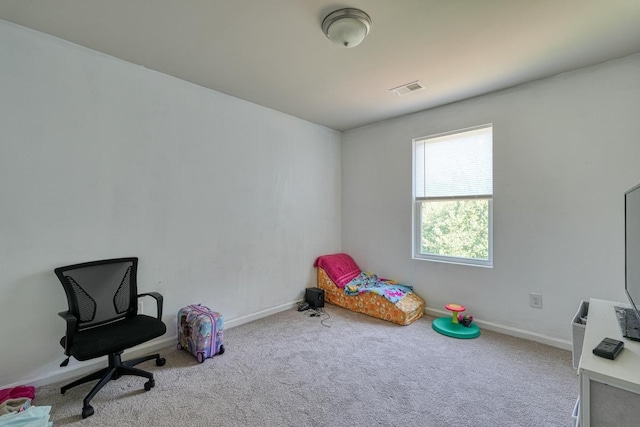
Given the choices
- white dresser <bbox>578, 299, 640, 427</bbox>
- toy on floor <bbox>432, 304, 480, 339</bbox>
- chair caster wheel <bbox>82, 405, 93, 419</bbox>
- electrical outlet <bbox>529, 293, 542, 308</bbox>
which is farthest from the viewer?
toy on floor <bbox>432, 304, 480, 339</bbox>

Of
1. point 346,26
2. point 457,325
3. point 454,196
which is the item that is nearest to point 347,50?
point 346,26

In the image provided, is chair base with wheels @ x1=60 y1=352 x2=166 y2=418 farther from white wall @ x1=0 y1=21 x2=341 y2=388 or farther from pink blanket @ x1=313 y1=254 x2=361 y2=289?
pink blanket @ x1=313 y1=254 x2=361 y2=289

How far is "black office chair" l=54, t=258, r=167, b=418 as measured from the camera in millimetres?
1775

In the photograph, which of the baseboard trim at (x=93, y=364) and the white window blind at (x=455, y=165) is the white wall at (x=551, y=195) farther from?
the baseboard trim at (x=93, y=364)

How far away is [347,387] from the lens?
2.02 meters

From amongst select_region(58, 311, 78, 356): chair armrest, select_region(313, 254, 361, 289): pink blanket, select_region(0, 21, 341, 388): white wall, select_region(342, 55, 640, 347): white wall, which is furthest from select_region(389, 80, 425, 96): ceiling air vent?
select_region(58, 311, 78, 356): chair armrest

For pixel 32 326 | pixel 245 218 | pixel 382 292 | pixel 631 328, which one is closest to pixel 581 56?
pixel 631 328

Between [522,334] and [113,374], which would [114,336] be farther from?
[522,334]

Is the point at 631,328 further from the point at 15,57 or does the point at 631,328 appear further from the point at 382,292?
the point at 15,57

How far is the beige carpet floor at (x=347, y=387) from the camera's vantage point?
1.72 m

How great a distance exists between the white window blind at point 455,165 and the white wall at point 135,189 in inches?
59.6

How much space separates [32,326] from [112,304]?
48cm

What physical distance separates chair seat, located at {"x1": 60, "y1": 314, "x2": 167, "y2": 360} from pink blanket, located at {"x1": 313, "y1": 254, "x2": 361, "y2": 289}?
84.9 inches

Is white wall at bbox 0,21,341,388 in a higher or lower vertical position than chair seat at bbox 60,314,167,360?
higher
